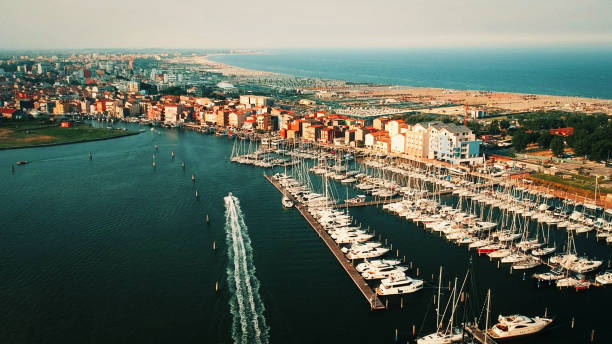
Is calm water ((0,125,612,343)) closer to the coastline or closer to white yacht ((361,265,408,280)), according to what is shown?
white yacht ((361,265,408,280))

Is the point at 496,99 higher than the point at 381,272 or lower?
higher

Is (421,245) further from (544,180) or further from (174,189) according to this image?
(174,189)

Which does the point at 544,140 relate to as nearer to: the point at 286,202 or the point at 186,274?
the point at 286,202

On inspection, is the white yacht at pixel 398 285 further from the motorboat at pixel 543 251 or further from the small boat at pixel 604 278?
the small boat at pixel 604 278

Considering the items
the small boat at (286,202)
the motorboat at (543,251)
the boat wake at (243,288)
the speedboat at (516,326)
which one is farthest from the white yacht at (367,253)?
the small boat at (286,202)

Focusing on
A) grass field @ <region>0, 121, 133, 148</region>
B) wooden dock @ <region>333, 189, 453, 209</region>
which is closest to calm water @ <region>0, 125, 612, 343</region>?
wooden dock @ <region>333, 189, 453, 209</region>

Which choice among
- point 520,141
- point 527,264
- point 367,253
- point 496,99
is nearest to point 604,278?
point 527,264

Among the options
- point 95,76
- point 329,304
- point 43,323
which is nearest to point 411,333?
point 329,304
